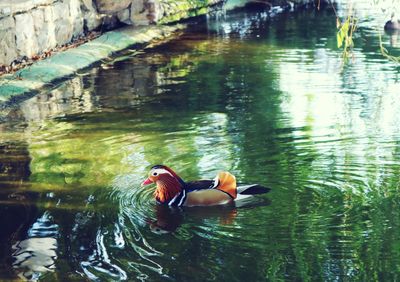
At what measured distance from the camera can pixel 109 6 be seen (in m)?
18.7

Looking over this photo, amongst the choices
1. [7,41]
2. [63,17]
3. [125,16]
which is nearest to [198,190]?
[7,41]

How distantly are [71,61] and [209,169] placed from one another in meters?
7.16

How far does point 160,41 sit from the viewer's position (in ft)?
59.1

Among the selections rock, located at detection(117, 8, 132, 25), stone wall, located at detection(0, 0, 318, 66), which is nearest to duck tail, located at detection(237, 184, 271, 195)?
stone wall, located at detection(0, 0, 318, 66)

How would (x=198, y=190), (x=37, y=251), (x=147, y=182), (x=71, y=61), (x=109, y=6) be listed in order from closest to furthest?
(x=37, y=251) < (x=198, y=190) < (x=147, y=182) < (x=71, y=61) < (x=109, y=6)

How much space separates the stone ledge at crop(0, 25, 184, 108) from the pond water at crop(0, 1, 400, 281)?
0.30 m

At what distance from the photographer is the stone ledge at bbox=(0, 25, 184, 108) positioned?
12.7 metres

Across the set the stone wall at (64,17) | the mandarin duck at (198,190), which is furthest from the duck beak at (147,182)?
the stone wall at (64,17)

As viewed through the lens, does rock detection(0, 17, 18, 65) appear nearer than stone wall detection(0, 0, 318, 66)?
Yes

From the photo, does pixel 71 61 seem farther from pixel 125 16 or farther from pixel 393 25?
pixel 393 25

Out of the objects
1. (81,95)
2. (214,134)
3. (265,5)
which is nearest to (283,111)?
(214,134)

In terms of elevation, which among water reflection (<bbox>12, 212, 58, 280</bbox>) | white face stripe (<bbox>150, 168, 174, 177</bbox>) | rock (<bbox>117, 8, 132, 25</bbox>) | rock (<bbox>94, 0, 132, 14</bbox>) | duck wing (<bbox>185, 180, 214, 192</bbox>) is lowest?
water reflection (<bbox>12, 212, 58, 280</bbox>)

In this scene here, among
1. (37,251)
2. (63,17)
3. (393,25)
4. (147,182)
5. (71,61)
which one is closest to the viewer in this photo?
(37,251)

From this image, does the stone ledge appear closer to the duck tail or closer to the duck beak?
the duck beak
